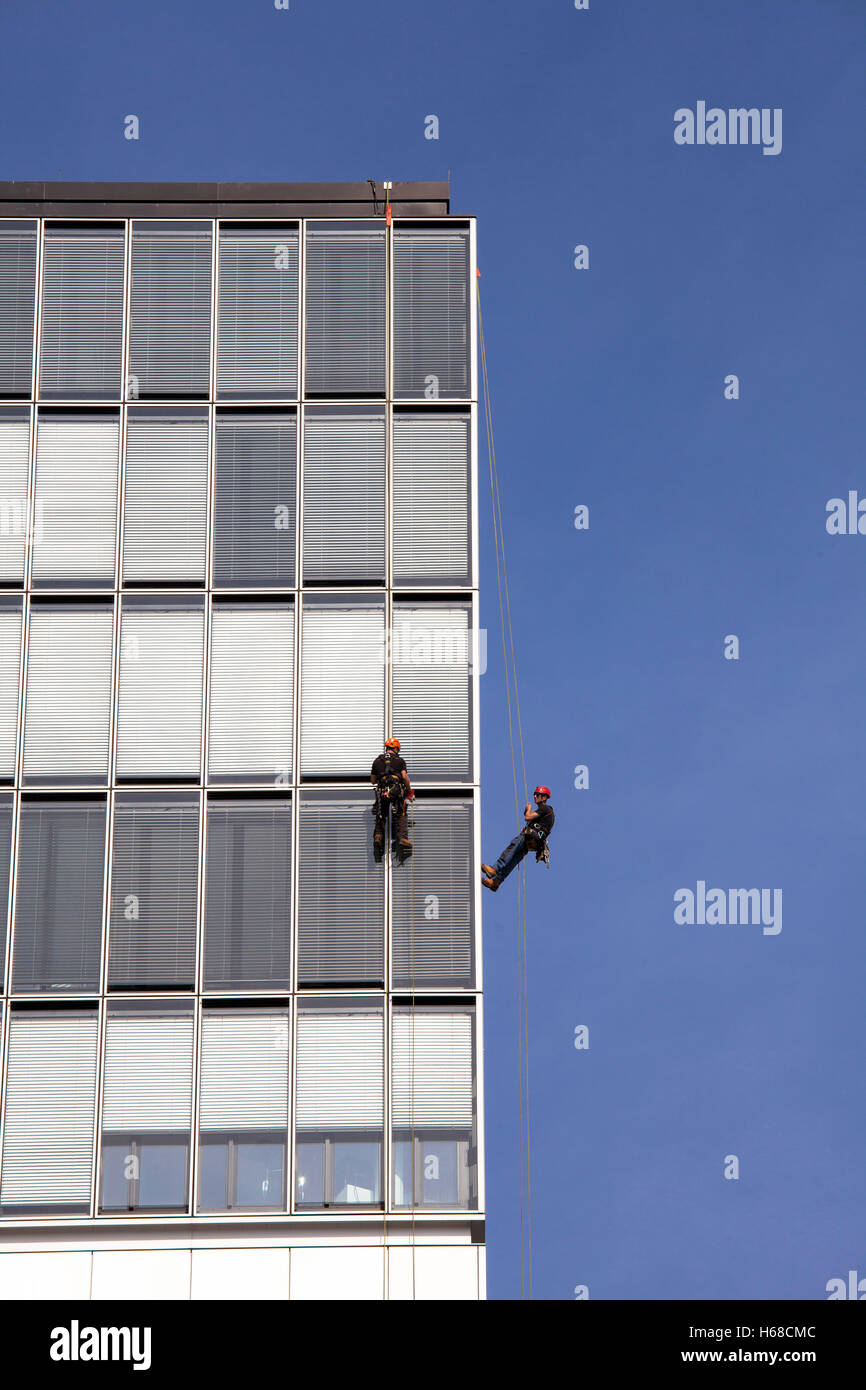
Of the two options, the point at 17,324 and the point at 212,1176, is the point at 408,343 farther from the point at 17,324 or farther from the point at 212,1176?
the point at 212,1176

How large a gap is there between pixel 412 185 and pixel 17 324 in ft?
35.0

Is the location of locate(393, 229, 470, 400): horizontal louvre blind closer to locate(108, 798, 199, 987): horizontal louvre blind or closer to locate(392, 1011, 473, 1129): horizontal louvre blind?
locate(108, 798, 199, 987): horizontal louvre blind

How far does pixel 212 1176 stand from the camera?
48.1 metres

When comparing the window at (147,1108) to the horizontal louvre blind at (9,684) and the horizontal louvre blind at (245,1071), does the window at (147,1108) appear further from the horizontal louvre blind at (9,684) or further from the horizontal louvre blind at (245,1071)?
the horizontal louvre blind at (9,684)

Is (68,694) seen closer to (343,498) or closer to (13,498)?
(13,498)

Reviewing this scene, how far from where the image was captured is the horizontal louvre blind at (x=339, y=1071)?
48.4 meters

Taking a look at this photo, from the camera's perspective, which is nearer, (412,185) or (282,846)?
(282,846)

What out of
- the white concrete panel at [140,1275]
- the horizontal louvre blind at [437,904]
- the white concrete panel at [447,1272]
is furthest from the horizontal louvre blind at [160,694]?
the white concrete panel at [447,1272]

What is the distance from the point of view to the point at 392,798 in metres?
49.2

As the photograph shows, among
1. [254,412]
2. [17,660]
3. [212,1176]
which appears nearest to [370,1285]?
[212,1176]

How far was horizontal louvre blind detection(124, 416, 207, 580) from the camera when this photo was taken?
52.3m
